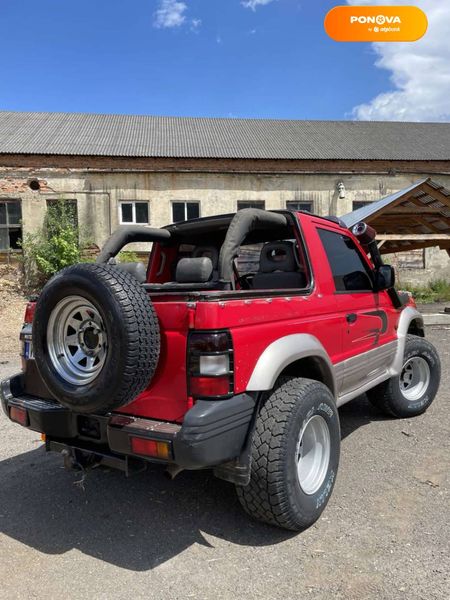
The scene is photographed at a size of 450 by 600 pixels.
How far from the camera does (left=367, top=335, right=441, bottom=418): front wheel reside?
4.57 m

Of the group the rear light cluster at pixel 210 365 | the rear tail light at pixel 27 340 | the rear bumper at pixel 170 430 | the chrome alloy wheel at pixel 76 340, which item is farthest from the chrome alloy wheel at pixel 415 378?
the rear tail light at pixel 27 340

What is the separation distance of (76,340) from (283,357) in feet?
3.94

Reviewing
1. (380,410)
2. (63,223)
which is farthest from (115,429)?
(63,223)

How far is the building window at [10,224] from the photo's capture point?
16.2m

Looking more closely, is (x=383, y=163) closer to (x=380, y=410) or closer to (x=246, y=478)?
(x=380, y=410)

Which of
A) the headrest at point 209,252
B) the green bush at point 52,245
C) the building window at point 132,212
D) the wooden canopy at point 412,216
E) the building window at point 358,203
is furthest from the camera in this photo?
the building window at point 358,203

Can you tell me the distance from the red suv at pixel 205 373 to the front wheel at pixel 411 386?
51.2 inches

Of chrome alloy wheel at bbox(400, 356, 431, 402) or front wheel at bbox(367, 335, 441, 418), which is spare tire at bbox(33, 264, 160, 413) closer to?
front wheel at bbox(367, 335, 441, 418)

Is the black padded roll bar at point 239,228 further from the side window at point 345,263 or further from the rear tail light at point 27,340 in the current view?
the rear tail light at point 27,340

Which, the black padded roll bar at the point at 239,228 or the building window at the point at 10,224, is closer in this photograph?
the black padded roll bar at the point at 239,228

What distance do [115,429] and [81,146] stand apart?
16449mm

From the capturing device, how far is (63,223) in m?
15.7

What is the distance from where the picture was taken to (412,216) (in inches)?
510

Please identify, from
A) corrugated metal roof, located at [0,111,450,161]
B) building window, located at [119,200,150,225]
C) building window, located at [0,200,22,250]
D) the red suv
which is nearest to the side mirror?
the red suv
